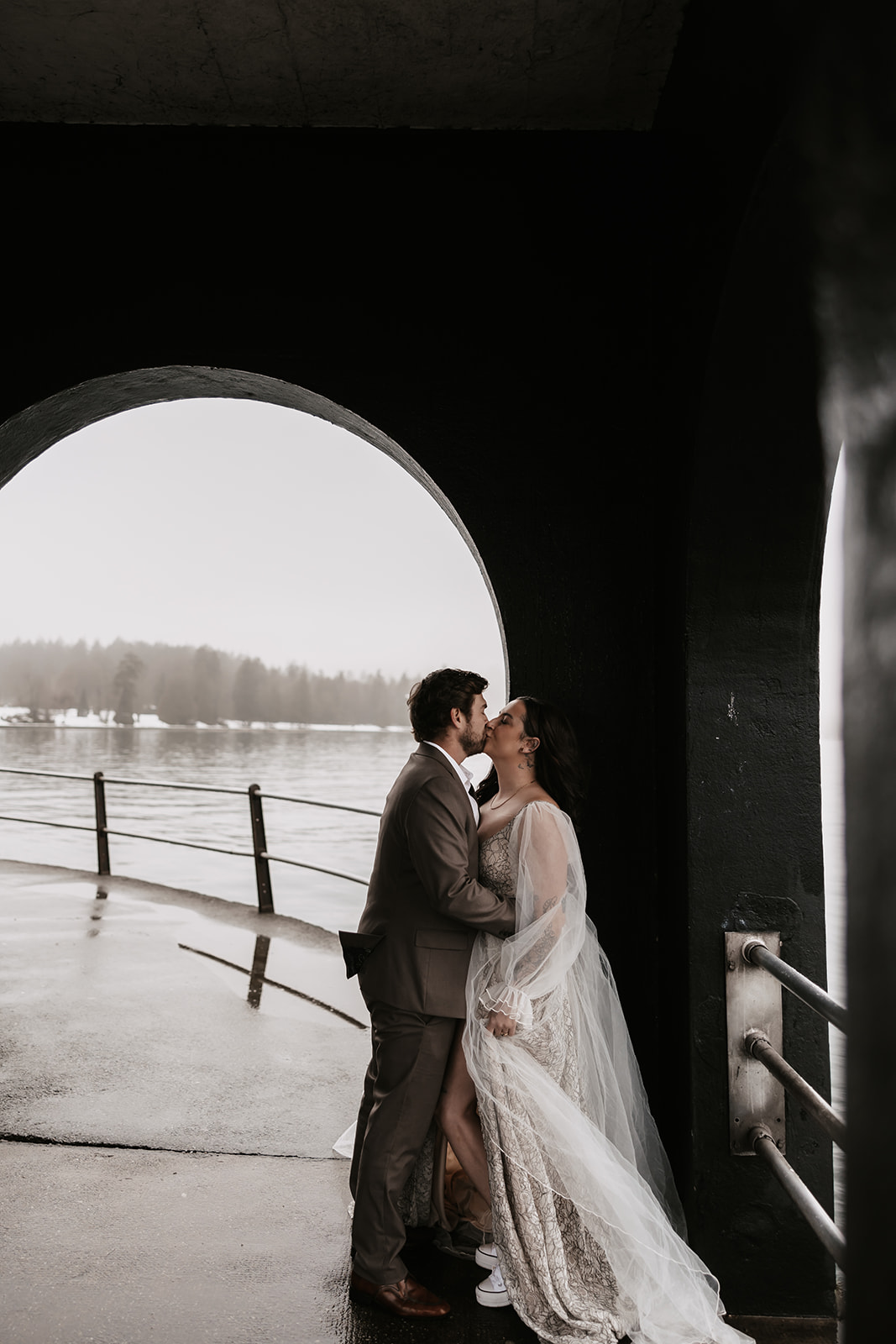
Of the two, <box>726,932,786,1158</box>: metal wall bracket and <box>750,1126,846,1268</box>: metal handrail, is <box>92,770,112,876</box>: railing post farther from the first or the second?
<box>750,1126,846,1268</box>: metal handrail

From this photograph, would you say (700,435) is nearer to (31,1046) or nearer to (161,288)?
(161,288)

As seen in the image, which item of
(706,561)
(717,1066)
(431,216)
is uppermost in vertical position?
(431,216)

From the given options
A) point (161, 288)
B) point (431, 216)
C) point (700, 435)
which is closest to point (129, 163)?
point (161, 288)

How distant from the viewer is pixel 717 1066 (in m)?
2.55

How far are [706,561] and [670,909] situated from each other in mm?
987

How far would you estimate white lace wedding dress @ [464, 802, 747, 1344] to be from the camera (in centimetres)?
230

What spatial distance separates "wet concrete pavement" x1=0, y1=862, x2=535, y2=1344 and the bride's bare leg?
0.95ft

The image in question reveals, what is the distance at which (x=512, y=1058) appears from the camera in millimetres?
2482

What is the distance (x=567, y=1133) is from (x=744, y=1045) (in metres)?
0.53

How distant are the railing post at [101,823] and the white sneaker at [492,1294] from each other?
543 centimetres

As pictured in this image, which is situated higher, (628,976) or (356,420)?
(356,420)

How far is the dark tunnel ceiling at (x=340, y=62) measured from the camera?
98.3 inches

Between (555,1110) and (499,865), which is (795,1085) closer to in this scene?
(555,1110)

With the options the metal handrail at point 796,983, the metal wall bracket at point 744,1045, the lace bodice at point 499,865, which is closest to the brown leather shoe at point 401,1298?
the metal wall bracket at point 744,1045
